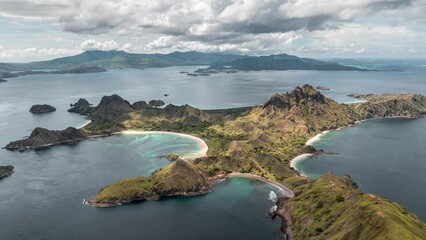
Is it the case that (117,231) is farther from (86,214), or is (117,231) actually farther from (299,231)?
(299,231)

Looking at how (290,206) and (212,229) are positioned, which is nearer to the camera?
(212,229)

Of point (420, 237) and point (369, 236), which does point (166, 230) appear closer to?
point (369, 236)

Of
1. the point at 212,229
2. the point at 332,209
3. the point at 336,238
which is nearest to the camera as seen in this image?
the point at 336,238

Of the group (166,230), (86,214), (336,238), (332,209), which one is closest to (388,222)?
(336,238)

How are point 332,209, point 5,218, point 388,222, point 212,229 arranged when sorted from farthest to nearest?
point 5,218 < point 212,229 < point 332,209 < point 388,222

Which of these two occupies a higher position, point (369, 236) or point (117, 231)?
point (369, 236)

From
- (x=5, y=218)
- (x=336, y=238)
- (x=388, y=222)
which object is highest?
(x=388, y=222)

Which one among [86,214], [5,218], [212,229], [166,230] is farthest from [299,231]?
[5,218]
